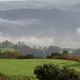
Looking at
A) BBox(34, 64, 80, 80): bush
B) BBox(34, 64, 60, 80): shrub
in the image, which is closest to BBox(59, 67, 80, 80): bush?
BBox(34, 64, 80, 80): bush

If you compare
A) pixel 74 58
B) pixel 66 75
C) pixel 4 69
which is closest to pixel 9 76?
pixel 4 69

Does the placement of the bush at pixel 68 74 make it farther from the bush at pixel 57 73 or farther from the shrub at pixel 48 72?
the shrub at pixel 48 72

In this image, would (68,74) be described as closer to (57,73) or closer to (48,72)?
(57,73)

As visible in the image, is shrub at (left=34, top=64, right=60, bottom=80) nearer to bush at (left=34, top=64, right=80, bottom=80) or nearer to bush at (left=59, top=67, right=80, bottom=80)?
bush at (left=34, top=64, right=80, bottom=80)

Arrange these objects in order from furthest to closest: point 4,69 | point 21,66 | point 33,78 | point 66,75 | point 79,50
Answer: point 79,50, point 21,66, point 4,69, point 33,78, point 66,75

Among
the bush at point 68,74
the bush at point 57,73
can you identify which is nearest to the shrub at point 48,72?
the bush at point 57,73

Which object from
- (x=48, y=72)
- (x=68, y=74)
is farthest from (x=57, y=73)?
(x=68, y=74)

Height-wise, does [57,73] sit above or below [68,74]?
above

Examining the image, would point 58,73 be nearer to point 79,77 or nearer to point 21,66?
point 79,77

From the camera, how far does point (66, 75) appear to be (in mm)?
32438

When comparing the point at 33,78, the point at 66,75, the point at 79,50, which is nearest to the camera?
the point at 66,75

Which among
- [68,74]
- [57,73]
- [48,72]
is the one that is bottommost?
[68,74]

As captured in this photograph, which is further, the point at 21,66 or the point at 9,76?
the point at 21,66

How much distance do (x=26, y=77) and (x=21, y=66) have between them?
8.01 m
